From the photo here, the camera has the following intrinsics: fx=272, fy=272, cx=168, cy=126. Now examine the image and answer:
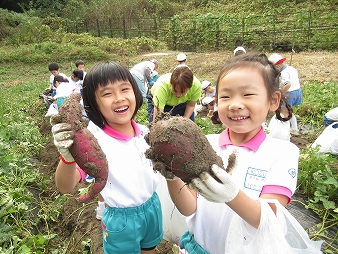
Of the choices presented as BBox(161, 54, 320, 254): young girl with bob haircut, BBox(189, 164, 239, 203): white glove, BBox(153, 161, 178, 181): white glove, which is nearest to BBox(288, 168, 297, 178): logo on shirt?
BBox(161, 54, 320, 254): young girl with bob haircut

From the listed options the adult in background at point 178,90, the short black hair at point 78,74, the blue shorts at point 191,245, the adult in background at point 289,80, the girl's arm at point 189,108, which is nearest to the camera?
the blue shorts at point 191,245

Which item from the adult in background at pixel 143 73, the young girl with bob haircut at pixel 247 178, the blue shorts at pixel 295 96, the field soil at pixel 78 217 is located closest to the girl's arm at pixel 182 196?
the young girl with bob haircut at pixel 247 178

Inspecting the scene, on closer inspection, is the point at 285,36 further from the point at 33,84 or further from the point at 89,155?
the point at 89,155

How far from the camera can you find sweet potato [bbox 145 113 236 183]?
902mm

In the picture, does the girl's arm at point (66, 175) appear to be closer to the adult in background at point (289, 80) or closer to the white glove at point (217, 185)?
the white glove at point (217, 185)

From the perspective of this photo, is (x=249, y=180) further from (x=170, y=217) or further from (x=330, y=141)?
(x=330, y=141)

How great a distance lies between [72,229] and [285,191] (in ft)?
8.26

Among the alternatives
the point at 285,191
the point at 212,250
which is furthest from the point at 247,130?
the point at 212,250

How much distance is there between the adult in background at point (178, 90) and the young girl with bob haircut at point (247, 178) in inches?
62.7

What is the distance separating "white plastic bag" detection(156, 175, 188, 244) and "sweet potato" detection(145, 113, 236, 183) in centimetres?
83

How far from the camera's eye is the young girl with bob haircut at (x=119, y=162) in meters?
1.51

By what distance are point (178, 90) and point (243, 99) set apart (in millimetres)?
1998

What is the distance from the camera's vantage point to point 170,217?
1.80 m

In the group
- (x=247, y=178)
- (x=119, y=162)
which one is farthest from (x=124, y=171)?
→ (x=247, y=178)
